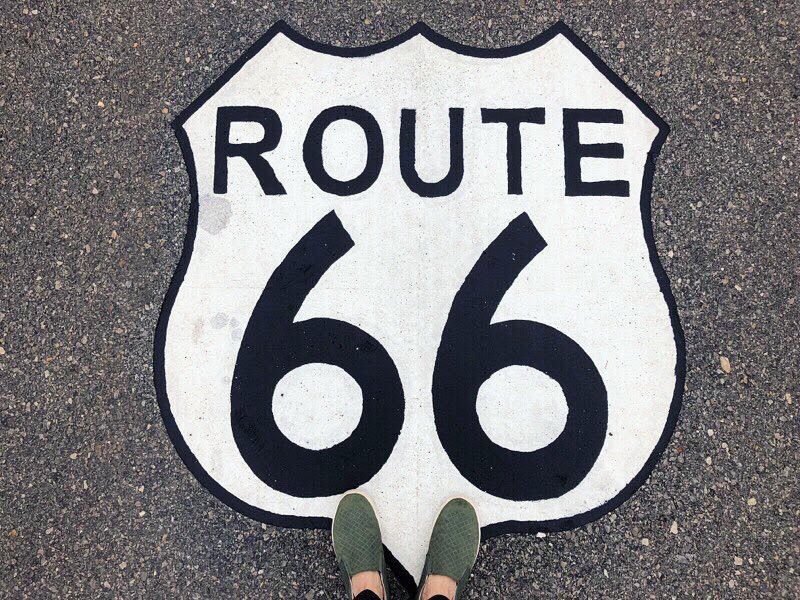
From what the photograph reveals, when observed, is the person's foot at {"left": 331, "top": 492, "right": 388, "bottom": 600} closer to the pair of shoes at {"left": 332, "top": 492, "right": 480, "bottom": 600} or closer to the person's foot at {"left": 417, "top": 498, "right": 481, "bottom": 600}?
the pair of shoes at {"left": 332, "top": 492, "right": 480, "bottom": 600}

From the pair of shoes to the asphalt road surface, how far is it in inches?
3.5

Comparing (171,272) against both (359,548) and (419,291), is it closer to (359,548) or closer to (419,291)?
(419,291)

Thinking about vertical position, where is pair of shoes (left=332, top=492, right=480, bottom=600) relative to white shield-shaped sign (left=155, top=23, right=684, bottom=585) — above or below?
below

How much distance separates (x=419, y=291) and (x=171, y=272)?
0.88m

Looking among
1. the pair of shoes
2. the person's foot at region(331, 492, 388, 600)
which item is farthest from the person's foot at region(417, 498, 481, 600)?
the person's foot at region(331, 492, 388, 600)

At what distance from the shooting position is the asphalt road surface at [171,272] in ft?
5.81

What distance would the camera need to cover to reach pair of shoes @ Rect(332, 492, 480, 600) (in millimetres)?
1722

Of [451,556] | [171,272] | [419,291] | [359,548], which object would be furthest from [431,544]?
[171,272]

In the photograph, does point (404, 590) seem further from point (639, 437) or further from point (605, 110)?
point (605, 110)

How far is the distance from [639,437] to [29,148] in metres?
2.41

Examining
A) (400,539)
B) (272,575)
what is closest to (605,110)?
(400,539)

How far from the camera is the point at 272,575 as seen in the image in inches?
69.6

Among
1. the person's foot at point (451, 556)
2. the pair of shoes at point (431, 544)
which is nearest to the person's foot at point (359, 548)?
the pair of shoes at point (431, 544)

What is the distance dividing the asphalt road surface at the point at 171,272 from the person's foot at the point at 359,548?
9cm
